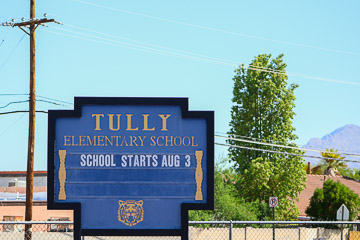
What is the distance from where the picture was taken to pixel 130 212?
37.4ft

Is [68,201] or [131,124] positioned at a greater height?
[131,124]

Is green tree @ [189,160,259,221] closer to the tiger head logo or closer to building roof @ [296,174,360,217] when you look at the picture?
building roof @ [296,174,360,217]

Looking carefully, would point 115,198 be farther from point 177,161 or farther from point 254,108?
point 254,108

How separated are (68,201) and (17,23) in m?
23.5

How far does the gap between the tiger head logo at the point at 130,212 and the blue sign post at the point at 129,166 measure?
0.8 inches

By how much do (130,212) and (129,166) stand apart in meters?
0.89

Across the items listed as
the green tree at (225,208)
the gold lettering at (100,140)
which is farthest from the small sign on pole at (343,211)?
the gold lettering at (100,140)

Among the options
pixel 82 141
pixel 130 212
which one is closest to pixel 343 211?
pixel 130 212

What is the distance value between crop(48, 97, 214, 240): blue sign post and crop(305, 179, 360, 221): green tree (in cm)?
3585

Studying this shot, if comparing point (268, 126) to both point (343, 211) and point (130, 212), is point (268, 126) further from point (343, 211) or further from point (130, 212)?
point (130, 212)

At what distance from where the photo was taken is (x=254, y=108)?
189ft

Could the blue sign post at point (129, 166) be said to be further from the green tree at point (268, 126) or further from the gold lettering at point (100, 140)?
the green tree at point (268, 126)

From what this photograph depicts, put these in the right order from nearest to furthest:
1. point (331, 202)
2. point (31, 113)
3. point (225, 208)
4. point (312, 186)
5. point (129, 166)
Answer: point (129, 166), point (31, 113), point (225, 208), point (331, 202), point (312, 186)

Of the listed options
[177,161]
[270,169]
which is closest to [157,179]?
[177,161]
